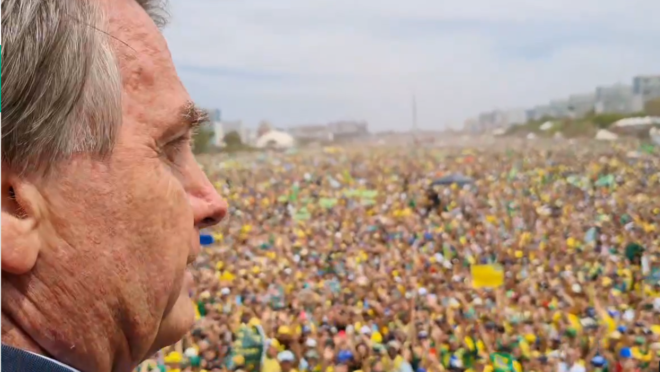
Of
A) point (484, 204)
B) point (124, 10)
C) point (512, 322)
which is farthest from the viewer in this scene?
point (484, 204)

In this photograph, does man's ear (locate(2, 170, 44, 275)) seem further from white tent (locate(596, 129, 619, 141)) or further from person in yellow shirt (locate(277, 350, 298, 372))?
white tent (locate(596, 129, 619, 141))

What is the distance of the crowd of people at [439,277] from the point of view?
296cm

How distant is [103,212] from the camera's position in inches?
27.7

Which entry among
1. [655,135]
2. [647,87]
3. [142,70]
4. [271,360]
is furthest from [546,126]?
[142,70]

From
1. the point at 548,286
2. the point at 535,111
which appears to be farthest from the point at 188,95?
the point at 535,111

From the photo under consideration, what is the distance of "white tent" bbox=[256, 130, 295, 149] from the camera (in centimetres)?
1845

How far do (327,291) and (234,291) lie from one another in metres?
0.63

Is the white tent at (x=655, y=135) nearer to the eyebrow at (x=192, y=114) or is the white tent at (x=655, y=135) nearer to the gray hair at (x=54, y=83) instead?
the eyebrow at (x=192, y=114)

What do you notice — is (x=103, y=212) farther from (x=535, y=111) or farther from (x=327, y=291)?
(x=535, y=111)

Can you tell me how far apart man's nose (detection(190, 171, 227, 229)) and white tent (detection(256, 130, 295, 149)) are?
16899 mm

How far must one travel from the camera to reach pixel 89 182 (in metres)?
0.69

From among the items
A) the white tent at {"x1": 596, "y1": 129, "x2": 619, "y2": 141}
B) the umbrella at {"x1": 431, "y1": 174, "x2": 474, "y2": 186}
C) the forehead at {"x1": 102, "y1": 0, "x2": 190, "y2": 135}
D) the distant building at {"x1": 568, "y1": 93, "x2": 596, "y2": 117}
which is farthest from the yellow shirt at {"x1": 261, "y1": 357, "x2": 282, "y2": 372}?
the distant building at {"x1": 568, "y1": 93, "x2": 596, "y2": 117}

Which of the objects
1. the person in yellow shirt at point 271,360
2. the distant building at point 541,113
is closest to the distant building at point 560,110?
the distant building at point 541,113

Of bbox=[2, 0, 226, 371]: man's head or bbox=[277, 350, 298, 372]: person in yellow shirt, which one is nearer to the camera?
bbox=[2, 0, 226, 371]: man's head
